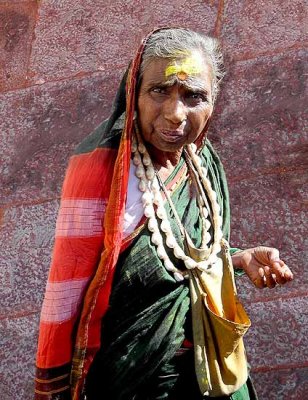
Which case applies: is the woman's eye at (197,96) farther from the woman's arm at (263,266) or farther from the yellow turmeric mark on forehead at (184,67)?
the woman's arm at (263,266)

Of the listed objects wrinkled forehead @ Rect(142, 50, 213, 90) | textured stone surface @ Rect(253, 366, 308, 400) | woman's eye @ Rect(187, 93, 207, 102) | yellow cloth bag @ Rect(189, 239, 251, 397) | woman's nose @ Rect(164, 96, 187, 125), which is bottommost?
textured stone surface @ Rect(253, 366, 308, 400)

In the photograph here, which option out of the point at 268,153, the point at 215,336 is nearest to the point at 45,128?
the point at 268,153

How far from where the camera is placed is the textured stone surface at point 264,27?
418cm

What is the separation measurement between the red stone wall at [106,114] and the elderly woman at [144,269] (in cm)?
104

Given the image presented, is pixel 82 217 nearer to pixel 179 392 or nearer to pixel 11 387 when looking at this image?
pixel 179 392

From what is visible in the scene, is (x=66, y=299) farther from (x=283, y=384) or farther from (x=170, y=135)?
(x=283, y=384)

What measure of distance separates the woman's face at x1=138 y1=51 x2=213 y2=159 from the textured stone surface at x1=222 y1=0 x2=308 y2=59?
1.76m

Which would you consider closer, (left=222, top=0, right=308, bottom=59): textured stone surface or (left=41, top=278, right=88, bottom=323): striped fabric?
(left=41, top=278, right=88, bottom=323): striped fabric

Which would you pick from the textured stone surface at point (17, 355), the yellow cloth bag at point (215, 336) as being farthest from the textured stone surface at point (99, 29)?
the yellow cloth bag at point (215, 336)

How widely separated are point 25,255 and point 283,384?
1189 millimetres

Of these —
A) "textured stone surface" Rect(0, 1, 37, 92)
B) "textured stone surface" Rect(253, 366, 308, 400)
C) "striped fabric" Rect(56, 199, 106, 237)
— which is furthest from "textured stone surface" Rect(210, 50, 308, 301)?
"striped fabric" Rect(56, 199, 106, 237)

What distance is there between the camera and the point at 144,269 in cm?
241

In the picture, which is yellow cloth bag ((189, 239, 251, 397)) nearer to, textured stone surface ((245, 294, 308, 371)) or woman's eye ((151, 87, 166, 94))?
woman's eye ((151, 87, 166, 94))

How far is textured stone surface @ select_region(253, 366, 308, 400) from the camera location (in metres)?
3.42
